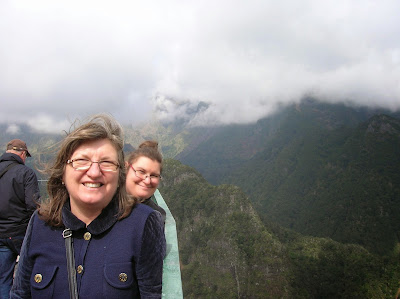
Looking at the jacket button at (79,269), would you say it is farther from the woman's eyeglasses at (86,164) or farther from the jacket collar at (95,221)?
the woman's eyeglasses at (86,164)

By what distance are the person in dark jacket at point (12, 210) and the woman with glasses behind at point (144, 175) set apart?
6.61ft

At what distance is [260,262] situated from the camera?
84.1 m

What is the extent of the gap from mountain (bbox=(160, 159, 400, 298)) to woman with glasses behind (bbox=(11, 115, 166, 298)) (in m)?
83.8

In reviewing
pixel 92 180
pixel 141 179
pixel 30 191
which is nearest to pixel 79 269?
pixel 92 180

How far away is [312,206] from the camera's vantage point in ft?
531

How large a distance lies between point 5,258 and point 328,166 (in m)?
215

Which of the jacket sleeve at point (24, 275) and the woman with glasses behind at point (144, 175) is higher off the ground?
the woman with glasses behind at point (144, 175)

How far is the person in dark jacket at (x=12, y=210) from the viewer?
4.53 m

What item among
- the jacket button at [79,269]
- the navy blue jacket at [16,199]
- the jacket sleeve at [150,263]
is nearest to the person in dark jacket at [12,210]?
the navy blue jacket at [16,199]

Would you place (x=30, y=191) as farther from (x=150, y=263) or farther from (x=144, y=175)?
(x=150, y=263)

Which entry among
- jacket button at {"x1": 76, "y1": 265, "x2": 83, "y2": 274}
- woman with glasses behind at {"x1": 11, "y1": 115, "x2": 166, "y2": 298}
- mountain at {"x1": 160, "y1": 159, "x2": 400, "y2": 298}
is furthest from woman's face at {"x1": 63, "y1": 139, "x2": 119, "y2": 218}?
mountain at {"x1": 160, "y1": 159, "x2": 400, "y2": 298}

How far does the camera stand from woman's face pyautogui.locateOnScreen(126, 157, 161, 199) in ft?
12.2

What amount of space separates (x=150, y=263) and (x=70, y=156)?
1100 millimetres

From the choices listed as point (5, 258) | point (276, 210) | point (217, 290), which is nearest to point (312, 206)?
point (276, 210)
